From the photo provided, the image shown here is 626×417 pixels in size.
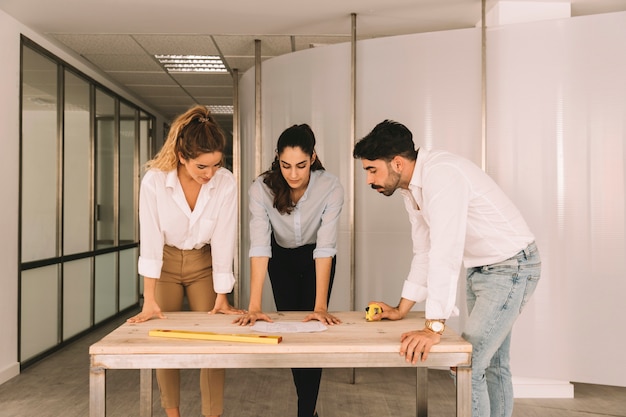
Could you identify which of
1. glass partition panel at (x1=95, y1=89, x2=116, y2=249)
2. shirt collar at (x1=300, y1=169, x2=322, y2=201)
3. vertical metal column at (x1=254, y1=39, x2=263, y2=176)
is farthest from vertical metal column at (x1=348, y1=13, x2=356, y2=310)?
glass partition panel at (x1=95, y1=89, x2=116, y2=249)

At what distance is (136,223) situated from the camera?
759 cm

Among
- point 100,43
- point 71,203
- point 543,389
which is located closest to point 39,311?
point 71,203

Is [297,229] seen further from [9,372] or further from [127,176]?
[127,176]

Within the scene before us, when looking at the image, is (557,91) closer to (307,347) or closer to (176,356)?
(307,347)

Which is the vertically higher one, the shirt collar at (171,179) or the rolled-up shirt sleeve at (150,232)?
the shirt collar at (171,179)

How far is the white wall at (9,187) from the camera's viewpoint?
415cm

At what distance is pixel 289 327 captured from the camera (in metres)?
2.05

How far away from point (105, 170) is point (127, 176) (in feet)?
2.59

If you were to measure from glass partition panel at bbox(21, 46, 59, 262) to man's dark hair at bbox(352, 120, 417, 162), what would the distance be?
11.0 ft

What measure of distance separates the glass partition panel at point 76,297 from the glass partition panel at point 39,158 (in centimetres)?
42

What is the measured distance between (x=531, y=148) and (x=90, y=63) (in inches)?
164

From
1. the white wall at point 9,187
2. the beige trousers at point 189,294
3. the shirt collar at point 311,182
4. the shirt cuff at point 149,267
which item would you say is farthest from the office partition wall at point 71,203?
the shirt collar at point 311,182

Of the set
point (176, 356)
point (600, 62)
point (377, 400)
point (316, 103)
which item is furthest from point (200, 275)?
point (600, 62)

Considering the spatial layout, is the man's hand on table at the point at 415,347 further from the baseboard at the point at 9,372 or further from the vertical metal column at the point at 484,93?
the baseboard at the point at 9,372
